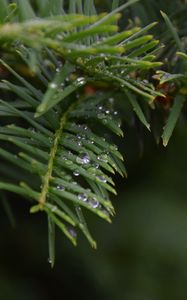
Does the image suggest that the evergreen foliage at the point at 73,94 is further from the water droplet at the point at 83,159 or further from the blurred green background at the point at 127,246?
the blurred green background at the point at 127,246

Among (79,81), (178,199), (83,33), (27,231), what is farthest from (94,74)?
(178,199)

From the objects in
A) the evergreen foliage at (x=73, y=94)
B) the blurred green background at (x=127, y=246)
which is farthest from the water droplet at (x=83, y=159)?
the blurred green background at (x=127, y=246)

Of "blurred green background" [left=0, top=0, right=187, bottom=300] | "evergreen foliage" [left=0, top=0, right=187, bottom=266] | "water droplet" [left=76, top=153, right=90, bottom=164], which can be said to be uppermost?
"evergreen foliage" [left=0, top=0, right=187, bottom=266]

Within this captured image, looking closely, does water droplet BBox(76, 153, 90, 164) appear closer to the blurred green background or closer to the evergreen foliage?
the evergreen foliage

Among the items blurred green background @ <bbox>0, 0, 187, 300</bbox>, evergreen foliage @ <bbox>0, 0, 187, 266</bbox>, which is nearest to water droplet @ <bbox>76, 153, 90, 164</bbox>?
evergreen foliage @ <bbox>0, 0, 187, 266</bbox>

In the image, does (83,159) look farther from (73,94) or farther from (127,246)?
(127,246)

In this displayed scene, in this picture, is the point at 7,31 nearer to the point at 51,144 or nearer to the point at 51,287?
the point at 51,144

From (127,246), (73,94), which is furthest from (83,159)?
(127,246)
